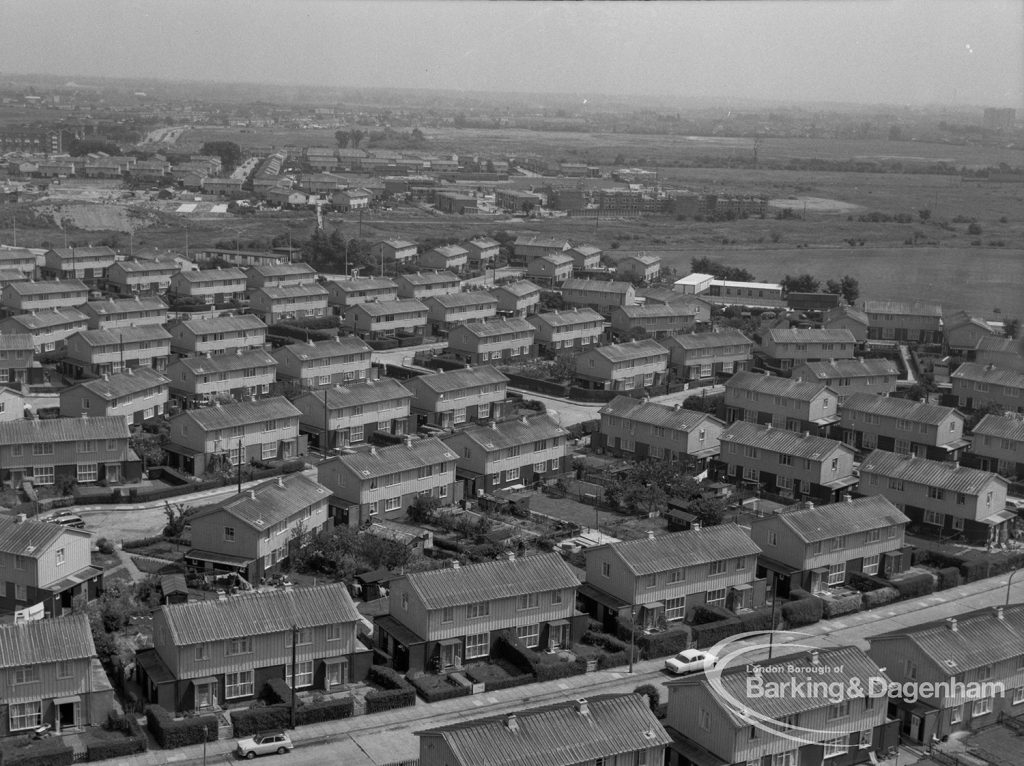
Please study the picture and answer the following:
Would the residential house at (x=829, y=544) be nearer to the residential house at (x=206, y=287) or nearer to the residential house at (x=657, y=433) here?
the residential house at (x=657, y=433)

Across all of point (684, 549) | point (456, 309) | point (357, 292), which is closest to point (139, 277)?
point (357, 292)

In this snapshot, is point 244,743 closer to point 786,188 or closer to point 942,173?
point 786,188

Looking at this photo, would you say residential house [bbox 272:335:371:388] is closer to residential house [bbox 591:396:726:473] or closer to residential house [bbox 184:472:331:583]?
residential house [bbox 591:396:726:473]

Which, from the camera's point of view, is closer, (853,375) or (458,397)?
(458,397)

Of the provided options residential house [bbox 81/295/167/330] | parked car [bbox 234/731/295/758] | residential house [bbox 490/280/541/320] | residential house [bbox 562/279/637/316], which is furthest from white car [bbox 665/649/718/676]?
residential house [bbox 562/279/637/316]

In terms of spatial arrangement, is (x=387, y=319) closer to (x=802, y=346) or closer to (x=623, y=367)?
(x=623, y=367)

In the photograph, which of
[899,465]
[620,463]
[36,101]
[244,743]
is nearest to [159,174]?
[620,463]
